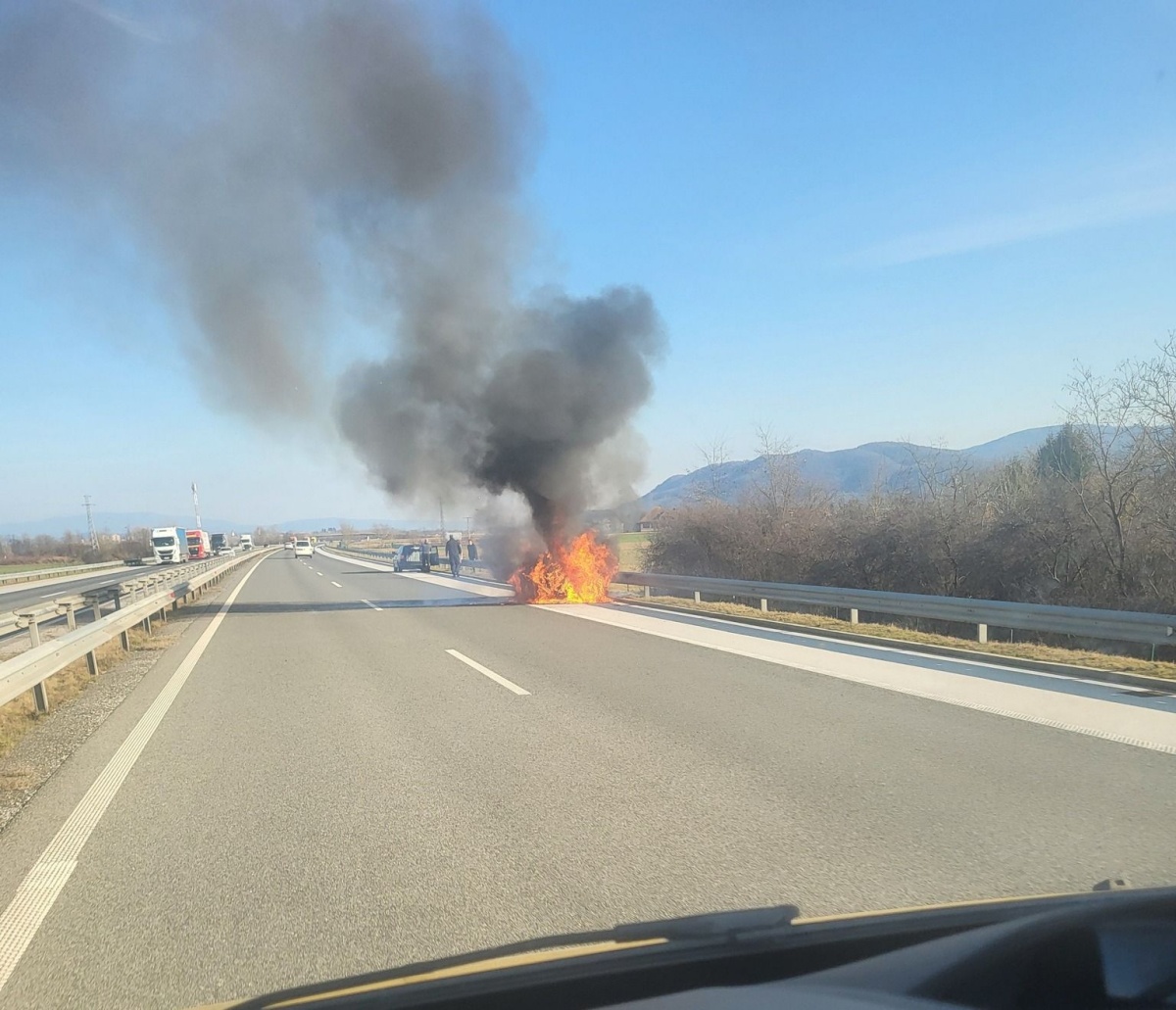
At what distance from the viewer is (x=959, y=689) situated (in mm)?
8594

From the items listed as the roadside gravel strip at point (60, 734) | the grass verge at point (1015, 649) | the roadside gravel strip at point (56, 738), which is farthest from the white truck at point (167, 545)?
the roadside gravel strip at point (56, 738)

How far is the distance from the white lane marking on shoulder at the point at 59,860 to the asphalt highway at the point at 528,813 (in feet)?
0.07

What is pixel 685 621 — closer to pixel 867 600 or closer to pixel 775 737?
pixel 867 600

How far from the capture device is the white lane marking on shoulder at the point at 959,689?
684 cm

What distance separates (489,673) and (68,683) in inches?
192

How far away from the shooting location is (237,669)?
11164 mm

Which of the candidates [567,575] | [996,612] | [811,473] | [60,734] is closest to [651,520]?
[811,473]

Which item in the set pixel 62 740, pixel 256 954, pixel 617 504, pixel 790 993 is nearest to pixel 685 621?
pixel 617 504

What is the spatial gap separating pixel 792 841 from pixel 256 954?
2.50m

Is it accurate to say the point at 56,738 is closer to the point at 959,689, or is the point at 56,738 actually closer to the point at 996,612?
the point at 959,689

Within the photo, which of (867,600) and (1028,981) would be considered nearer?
(1028,981)

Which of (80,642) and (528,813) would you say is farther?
(80,642)

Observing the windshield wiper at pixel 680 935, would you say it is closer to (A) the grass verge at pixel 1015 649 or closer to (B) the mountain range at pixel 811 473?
(A) the grass verge at pixel 1015 649

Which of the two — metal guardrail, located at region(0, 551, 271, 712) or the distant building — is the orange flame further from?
the distant building
